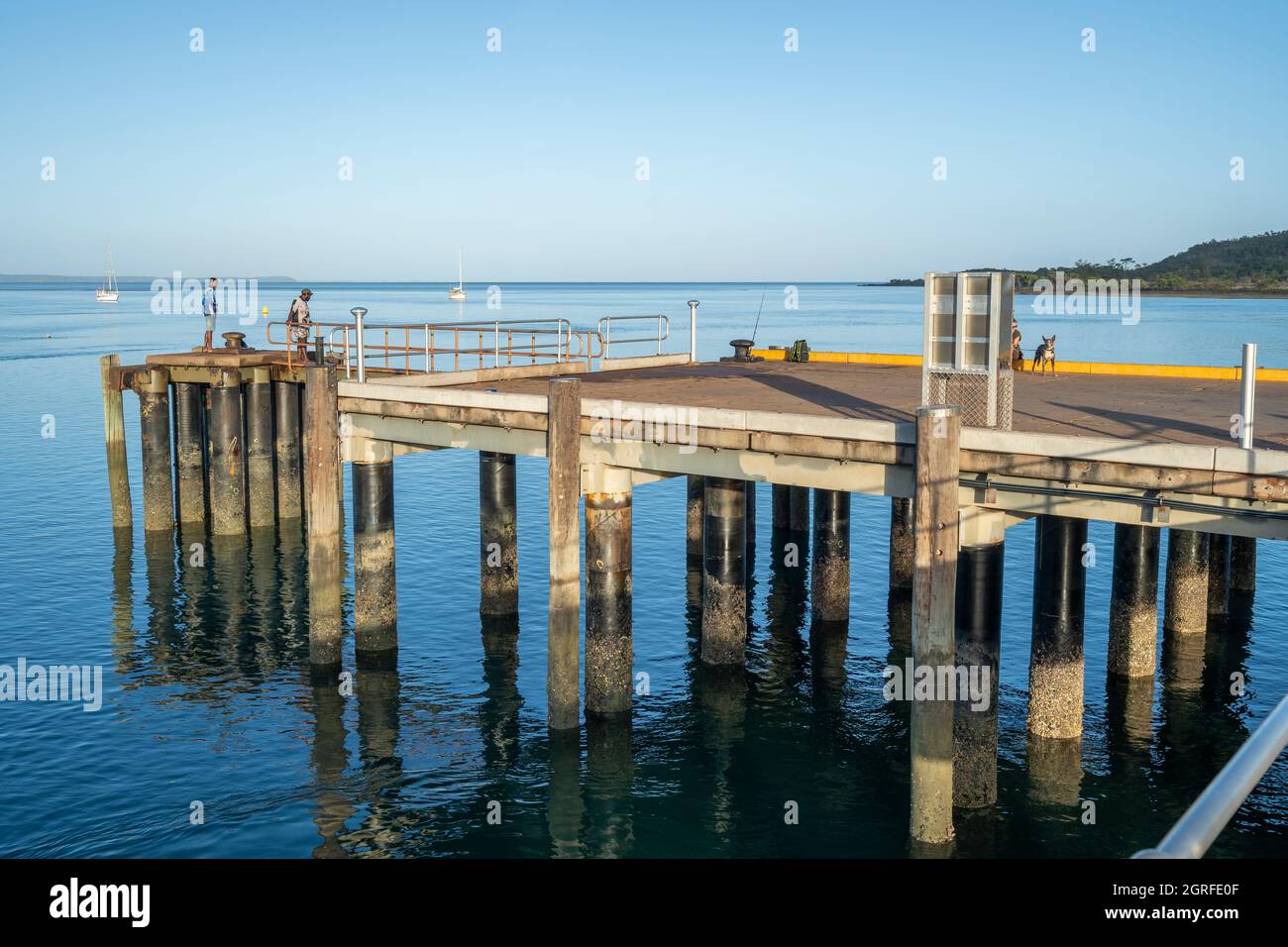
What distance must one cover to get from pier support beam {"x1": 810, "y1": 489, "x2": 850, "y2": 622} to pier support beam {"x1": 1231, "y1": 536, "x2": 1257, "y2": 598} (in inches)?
417

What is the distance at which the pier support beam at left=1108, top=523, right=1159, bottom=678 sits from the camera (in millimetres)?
22578

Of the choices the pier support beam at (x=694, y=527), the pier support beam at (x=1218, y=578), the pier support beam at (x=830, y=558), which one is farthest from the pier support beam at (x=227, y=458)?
the pier support beam at (x=1218, y=578)

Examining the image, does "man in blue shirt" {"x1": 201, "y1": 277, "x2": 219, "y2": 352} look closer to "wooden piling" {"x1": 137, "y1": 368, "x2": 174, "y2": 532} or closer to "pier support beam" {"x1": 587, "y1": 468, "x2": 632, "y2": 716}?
"wooden piling" {"x1": 137, "y1": 368, "x2": 174, "y2": 532}

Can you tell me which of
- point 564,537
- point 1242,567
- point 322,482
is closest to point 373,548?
point 322,482

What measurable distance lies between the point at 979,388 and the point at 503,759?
1062 cm

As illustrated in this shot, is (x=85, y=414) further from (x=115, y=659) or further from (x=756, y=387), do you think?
(x=756, y=387)

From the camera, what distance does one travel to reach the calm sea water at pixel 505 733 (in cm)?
1845

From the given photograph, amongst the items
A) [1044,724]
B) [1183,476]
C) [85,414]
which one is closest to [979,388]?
[1183,476]

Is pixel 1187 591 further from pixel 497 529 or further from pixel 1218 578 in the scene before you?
pixel 497 529

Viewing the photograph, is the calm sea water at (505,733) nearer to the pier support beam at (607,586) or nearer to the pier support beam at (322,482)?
the pier support beam at (607,586)

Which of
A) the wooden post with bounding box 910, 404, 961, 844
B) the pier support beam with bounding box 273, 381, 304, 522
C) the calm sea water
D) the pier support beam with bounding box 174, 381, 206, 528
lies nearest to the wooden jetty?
the wooden post with bounding box 910, 404, 961, 844

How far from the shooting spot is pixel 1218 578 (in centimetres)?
2836

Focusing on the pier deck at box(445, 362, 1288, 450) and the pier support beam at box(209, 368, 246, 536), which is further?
the pier support beam at box(209, 368, 246, 536)

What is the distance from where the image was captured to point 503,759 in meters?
21.3
